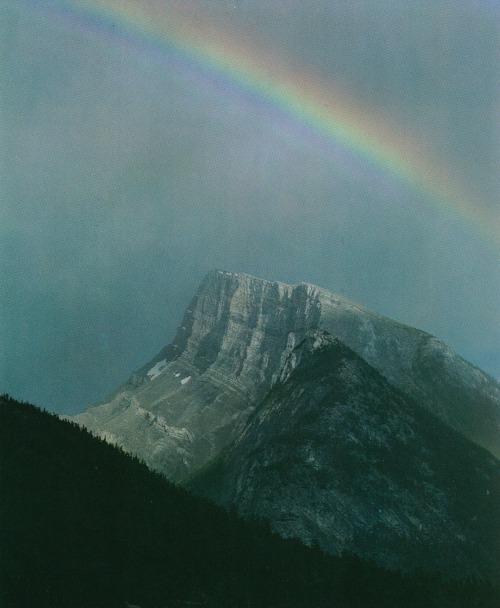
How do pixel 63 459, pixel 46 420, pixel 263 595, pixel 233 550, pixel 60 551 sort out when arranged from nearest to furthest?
pixel 60 551 < pixel 263 595 < pixel 233 550 < pixel 63 459 < pixel 46 420

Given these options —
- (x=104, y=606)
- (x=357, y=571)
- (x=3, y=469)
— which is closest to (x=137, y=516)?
(x=3, y=469)

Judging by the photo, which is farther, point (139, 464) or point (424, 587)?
point (139, 464)

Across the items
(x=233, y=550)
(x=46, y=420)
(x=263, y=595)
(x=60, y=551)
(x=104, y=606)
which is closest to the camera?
(x=104, y=606)

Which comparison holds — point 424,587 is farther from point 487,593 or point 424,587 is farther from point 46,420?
point 46,420

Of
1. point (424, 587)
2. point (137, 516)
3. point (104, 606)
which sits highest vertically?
point (424, 587)

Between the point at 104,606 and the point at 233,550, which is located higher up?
the point at 233,550

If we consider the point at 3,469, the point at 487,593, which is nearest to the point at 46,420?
the point at 3,469
